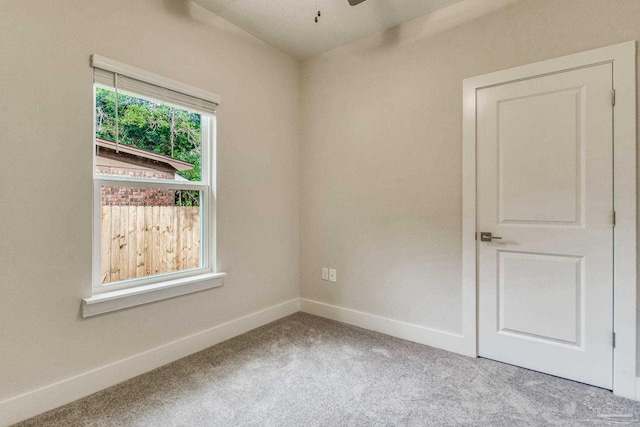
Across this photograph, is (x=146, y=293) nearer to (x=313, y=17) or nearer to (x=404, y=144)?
(x=404, y=144)

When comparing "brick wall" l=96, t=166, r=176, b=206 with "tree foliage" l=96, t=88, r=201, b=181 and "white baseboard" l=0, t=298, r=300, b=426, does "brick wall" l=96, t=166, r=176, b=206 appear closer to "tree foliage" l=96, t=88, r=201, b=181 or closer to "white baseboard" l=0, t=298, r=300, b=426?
"tree foliage" l=96, t=88, r=201, b=181

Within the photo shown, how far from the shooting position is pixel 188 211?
95.8 inches

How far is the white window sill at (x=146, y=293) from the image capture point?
1831 mm

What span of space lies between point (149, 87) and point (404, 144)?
2.00 m

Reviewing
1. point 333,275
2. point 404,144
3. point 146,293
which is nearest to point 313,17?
point 404,144

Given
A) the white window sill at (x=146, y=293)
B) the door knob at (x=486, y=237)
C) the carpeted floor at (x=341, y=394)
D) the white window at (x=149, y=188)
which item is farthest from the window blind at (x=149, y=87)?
the door knob at (x=486, y=237)

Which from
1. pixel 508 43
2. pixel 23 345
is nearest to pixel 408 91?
pixel 508 43

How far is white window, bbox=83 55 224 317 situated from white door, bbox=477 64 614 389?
2151 millimetres

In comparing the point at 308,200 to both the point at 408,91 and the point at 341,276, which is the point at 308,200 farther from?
the point at 408,91

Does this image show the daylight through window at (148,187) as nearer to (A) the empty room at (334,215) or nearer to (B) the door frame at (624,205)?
(A) the empty room at (334,215)

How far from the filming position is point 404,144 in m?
2.63

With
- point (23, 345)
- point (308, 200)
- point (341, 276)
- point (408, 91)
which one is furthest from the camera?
point (308, 200)

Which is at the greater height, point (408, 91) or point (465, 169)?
point (408, 91)

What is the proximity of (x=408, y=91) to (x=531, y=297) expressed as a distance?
1.83 metres
